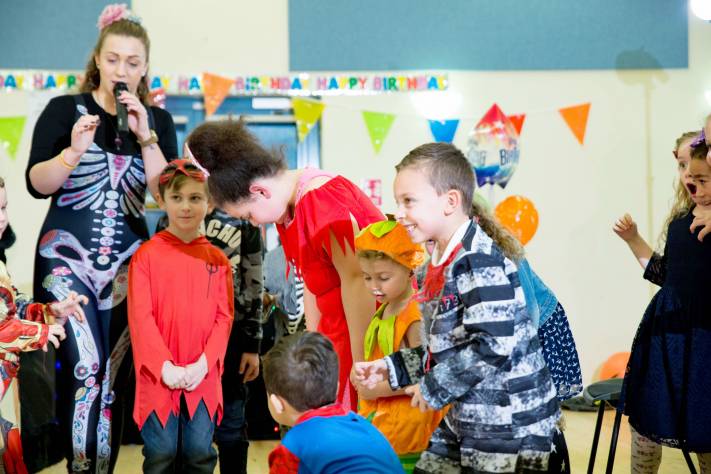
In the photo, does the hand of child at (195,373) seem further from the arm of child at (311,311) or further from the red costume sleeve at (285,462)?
the red costume sleeve at (285,462)

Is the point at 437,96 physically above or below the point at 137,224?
above

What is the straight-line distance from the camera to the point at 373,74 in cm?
562

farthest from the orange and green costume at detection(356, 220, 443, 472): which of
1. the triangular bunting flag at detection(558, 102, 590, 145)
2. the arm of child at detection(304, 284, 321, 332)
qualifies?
the triangular bunting flag at detection(558, 102, 590, 145)

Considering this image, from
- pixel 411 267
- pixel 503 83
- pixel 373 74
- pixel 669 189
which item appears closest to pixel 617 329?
pixel 669 189

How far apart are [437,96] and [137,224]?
3361mm

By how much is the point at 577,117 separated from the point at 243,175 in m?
3.98

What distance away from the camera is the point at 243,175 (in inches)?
89.6

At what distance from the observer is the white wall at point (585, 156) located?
18.4 feet

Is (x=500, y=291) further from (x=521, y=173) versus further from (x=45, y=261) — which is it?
(x=521, y=173)

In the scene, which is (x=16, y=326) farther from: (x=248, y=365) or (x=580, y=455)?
(x=580, y=455)

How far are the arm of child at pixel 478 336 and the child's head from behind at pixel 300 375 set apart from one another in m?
0.24

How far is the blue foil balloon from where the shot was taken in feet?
17.3

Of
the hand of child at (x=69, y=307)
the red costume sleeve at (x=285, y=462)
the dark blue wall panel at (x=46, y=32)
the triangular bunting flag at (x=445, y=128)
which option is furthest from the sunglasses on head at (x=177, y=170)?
the triangular bunting flag at (x=445, y=128)

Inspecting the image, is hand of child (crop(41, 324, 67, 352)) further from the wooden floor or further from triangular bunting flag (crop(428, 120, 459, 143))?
triangular bunting flag (crop(428, 120, 459, 143))
